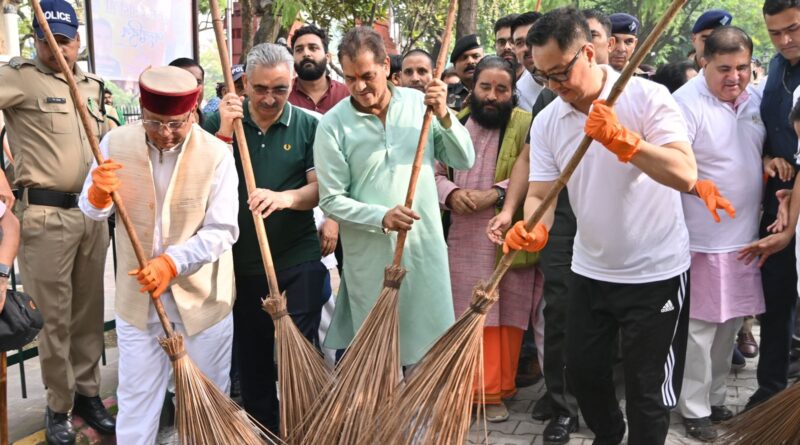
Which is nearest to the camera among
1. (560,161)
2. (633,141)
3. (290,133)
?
(633,141)

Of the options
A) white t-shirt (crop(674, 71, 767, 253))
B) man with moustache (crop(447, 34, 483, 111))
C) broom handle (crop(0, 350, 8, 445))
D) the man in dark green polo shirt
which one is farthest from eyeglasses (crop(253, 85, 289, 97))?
man with moustache (crop(447, 34, 483, 111))

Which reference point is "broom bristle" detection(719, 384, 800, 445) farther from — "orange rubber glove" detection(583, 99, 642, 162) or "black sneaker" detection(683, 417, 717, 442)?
"orange rubber glove" detection(583, 99, 642, 162)

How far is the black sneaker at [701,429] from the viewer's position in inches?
155

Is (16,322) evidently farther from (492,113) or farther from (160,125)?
(492,113)

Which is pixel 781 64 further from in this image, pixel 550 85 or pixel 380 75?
pixel 380 75

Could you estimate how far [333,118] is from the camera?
11.6ft

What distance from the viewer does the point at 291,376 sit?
10.9 feet

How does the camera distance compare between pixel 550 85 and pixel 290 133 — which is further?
pixel 290 133

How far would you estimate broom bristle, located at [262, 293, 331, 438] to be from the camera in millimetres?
3318

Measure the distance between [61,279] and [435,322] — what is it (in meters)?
1.88

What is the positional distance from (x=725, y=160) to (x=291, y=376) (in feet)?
8.02

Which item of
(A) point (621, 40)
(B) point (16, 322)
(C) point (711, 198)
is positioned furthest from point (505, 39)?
(B) point (16, 322)

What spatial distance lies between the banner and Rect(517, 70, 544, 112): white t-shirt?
3.06 m

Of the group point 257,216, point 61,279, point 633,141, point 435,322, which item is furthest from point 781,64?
point 61,279
